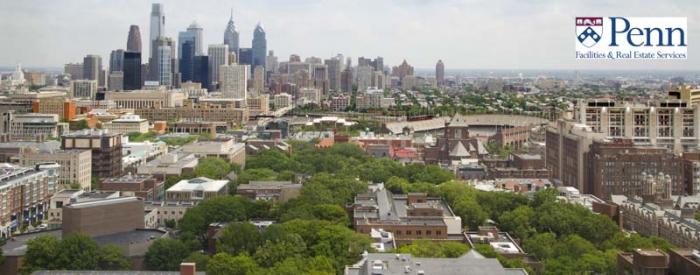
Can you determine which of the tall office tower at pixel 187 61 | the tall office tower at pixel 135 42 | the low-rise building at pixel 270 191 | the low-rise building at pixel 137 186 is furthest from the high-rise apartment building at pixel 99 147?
the tall office tower at pixel 187 61

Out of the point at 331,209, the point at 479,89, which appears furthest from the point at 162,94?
the point at 331,209

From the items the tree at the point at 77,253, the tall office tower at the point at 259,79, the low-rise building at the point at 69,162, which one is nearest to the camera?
the tree at the point at 77,253

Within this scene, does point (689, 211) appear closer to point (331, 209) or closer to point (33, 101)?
point (331, 209)

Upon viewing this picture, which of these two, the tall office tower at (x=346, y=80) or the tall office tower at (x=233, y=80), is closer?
the tall office tower at (x=233, y=80)

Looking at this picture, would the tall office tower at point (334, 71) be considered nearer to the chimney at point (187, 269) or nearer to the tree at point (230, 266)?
the tree at point (230, 266)

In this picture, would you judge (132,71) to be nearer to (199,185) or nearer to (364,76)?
(364,76)

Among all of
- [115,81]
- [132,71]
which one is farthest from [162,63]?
[132,71]
